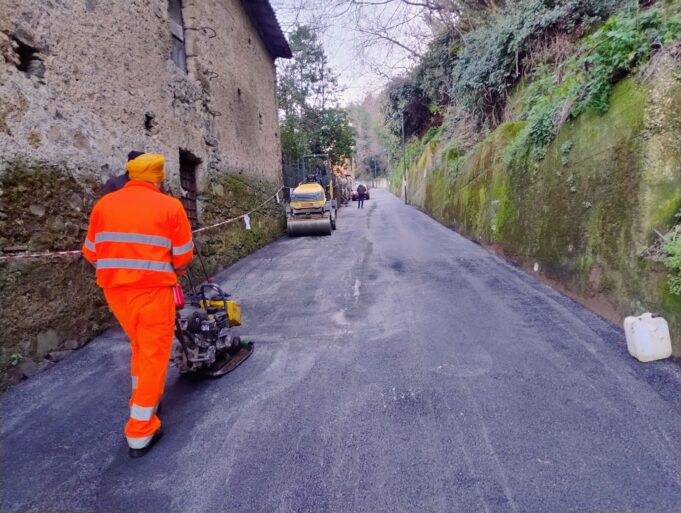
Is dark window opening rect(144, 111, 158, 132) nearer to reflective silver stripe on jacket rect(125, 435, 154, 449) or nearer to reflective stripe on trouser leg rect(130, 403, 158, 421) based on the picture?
reflective stripe on trouser leg rect(130, 403, 158, 421)

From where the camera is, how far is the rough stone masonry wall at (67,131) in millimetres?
3213

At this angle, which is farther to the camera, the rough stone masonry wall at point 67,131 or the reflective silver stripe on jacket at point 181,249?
the rough stone masonry wall at point 67,131

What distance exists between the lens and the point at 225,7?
828 cm

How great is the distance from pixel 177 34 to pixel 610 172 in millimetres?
7199

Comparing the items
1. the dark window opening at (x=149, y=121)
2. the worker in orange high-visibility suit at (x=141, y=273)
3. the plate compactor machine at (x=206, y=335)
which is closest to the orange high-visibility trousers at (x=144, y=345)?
the worker in orange high-visibility suit at (x=141, y=273)

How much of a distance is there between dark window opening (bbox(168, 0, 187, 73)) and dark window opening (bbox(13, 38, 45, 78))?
331 centimetres

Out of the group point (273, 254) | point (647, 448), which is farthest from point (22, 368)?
point (273, 254)

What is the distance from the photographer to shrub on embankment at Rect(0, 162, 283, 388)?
10.4 feet

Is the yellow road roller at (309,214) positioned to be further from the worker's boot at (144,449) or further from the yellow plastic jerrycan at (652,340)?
the worker's boot at (144,449)

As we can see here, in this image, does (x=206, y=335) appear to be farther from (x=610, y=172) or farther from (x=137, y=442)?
(x=610, y=172)

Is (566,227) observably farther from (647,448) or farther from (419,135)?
(419,135)

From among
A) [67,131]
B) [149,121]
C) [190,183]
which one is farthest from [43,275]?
[190,183]

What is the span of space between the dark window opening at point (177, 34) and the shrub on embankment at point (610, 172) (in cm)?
630

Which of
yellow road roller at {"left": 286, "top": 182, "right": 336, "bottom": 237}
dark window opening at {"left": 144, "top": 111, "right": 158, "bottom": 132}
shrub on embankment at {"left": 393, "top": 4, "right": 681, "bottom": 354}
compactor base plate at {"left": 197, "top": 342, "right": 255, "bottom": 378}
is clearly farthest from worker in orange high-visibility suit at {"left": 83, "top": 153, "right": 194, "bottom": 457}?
yellow road roller at {"left": 286, "top": 182, "right": 336, "bottom": 237}
